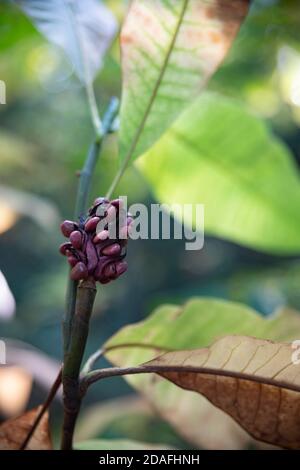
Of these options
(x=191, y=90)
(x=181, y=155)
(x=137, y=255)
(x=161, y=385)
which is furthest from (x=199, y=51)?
(x=137, y=255)

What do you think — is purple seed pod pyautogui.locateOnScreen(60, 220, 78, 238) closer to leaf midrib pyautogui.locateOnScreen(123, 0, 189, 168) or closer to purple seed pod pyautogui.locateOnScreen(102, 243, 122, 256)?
purple seed pod pyautogui.locateOnScreen(102, 243, 122, 256)

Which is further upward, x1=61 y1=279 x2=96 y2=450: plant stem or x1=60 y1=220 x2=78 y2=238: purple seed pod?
x1=60 y1=220 x2=78 y2=238: purple seed pod

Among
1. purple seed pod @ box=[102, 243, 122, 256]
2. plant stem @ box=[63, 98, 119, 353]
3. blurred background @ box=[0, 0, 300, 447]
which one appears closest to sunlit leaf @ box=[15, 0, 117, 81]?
plant stem @ box=[63, 98, 119, 353]

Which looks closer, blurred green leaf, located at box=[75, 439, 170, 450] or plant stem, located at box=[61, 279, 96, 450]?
plant stem, located at box=[61, 279, 96, 450]

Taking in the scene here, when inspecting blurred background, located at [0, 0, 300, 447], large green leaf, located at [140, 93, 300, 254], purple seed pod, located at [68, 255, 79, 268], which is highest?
purple seed pod, located at [68, 255, 79, 268]

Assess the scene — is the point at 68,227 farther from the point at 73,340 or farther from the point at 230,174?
the point at 230,174

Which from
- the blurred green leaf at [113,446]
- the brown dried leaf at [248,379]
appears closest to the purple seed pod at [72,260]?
the brown dried leaf at [248,379]
